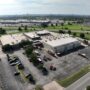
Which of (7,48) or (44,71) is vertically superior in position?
(7,48)

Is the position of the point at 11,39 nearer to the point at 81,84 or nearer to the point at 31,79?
the point at 31,79

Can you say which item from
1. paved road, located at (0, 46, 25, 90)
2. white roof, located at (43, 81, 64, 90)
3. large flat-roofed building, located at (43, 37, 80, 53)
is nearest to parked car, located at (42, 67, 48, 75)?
white roof, located at (43, 81, 64, 90)

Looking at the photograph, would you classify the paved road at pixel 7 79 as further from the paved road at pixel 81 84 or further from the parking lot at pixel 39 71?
the paved road at pixel 81 84

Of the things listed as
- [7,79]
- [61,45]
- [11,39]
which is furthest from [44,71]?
[11,39]

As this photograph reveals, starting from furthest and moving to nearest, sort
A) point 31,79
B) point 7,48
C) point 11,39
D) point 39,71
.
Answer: point 11,39 < point 7,48 < point 39,71 < point 31,79

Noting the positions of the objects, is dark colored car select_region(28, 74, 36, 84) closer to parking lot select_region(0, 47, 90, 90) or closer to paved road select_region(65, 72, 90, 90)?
parking lot select_region(0, 47, 90, 90)

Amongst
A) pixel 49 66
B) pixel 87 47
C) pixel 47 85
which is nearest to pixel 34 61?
pixel 49 66

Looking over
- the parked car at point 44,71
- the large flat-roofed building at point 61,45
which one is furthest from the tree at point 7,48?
the parked car at point 44,71

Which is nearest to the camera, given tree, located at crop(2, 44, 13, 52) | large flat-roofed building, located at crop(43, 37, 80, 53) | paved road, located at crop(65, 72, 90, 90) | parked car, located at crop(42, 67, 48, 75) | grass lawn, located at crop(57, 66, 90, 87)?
paved road, located at crop(65, 72, 90, 90)

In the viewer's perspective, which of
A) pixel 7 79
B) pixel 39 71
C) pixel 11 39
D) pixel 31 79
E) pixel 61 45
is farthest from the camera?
pixel 11 39
